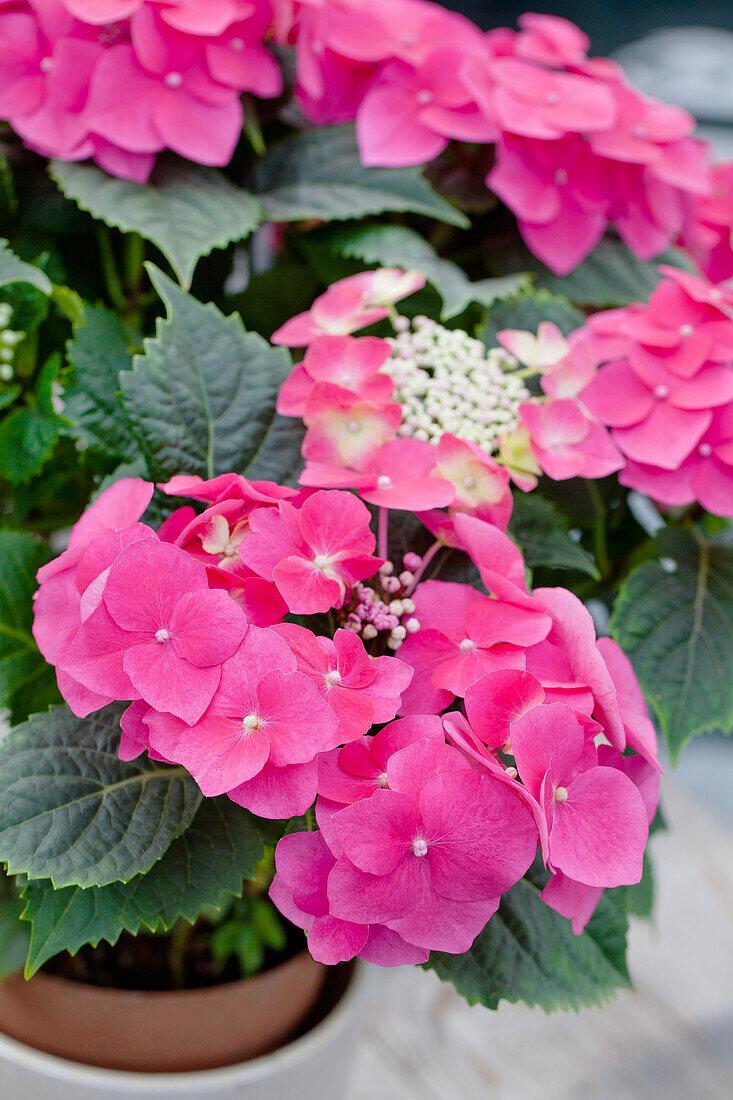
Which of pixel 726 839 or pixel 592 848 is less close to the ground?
pixel 592 848

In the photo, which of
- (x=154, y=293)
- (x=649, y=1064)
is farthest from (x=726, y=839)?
(x=154, y=293)

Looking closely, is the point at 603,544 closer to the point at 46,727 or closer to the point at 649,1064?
the point at 46,727

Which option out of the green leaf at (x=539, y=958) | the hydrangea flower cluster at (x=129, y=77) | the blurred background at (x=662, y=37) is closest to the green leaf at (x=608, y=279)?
the hydrangea flower cluster at (x=129, y=77)

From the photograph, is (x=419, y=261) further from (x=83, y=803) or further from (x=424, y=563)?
(x=83, y=803)

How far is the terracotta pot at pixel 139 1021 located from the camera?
0.49 metres

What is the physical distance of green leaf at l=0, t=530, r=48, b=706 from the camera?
424 mm

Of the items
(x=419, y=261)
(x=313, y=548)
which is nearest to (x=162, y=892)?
(x=313, y=548)

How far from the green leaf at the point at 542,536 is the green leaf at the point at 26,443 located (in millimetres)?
231

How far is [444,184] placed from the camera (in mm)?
566

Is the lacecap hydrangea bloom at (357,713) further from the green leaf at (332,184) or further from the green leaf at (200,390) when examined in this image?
the green leaf at (332,184)

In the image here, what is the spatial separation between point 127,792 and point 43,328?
1.00 feet

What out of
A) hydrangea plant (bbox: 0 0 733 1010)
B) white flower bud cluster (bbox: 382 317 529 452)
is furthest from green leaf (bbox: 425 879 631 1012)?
white flower bud cluster (bbox: 382 317 529 452)

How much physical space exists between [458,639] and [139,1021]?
32cm

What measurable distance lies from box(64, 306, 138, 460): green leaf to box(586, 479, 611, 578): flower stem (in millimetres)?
264
